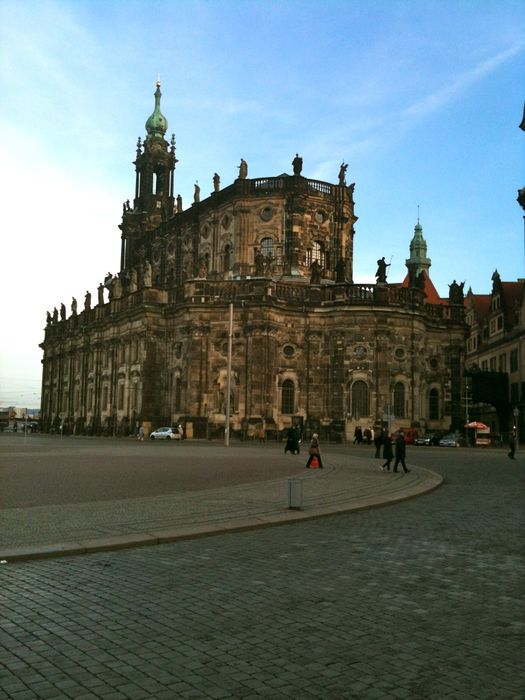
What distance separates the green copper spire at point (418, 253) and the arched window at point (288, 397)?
56.9 metres

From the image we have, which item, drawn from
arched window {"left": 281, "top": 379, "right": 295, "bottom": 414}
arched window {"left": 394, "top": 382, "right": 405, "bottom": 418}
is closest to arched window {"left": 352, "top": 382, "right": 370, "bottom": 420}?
arched window {"left": 394, "top": 382, "right": 405, "bottom": 418}

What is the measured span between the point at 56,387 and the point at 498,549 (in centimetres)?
8591

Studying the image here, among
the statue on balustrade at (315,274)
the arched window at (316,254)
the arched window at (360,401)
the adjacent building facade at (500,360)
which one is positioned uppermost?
the arched window at (316,254)

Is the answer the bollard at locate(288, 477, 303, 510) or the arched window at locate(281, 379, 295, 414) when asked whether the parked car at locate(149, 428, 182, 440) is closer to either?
the arched window at locate(281, 379, 295, 414)

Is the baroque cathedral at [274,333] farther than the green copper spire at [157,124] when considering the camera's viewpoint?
No

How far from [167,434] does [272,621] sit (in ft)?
163

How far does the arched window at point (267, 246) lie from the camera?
6306 centimetres

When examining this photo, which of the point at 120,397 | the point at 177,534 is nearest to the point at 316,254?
the point at 120,397

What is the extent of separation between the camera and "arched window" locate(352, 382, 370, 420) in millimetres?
55656

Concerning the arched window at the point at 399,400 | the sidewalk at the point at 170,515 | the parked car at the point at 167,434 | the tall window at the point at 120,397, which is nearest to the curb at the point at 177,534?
the sidewalk at the point at 170,515

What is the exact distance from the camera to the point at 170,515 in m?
13.0

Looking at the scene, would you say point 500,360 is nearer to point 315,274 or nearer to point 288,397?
point 315,274

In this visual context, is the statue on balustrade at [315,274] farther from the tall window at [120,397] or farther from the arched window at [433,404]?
the tall window at [120,397]

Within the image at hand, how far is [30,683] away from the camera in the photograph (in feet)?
16.4
